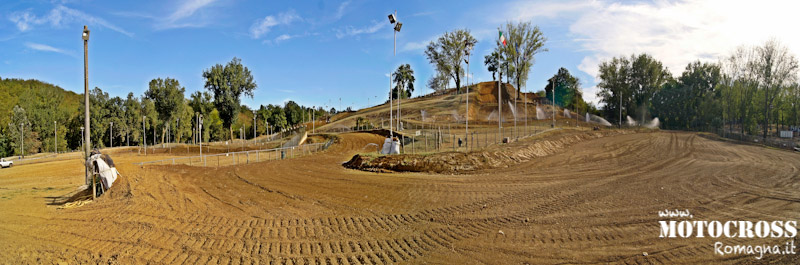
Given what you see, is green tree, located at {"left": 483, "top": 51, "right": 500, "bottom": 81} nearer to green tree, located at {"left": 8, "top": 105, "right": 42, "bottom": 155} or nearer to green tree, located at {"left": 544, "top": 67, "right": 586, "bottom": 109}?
green tree, located at {"left": 544, "top": 67, "right": 586, "bottom": 109}

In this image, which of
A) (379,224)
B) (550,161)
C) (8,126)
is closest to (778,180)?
(550,161)

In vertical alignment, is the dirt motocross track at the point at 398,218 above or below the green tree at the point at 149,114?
below

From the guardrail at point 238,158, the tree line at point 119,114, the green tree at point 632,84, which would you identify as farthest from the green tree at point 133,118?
the green tree at point 632,84

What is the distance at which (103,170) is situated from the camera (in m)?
13.8

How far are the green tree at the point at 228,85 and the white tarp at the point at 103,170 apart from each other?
52.7 meters

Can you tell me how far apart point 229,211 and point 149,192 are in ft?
14.5

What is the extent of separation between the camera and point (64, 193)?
53.8 feet

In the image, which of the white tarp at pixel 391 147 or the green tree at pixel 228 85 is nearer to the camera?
the white tarp at pixel 391 147

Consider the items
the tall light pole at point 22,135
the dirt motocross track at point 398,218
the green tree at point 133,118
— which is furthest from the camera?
the green tree at point 133,118

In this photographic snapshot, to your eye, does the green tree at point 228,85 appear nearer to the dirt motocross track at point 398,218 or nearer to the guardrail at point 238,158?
the guardrail at point 238,158

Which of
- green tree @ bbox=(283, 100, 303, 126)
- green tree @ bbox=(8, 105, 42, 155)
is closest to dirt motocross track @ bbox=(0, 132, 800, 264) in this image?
green tree @ bbox=(8, 105, 42, 155)

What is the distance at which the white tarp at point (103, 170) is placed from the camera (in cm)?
1354

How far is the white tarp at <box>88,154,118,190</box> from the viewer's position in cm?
1354

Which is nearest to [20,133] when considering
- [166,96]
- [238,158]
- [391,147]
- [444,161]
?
[166,96]
